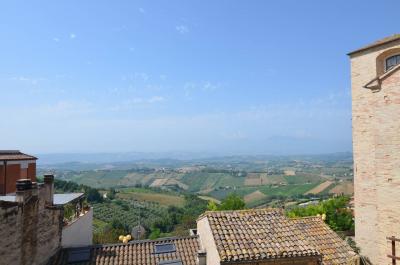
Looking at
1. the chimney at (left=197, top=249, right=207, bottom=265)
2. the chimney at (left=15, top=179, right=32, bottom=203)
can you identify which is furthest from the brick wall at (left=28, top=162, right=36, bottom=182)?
the chimney at (left=197, top=249, right=207, bottom=265)

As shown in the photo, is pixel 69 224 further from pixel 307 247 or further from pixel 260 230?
pixel 307 247

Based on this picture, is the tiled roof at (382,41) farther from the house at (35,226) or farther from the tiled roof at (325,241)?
the house at (35,226)

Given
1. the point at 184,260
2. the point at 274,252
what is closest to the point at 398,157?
the point at 274,252

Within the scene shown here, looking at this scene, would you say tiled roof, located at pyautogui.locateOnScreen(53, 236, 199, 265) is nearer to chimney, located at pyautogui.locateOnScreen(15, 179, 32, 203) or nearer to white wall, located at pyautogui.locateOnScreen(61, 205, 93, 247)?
white wall, located at pyautogui.locateOnScreen(61, 205, 93, 247)

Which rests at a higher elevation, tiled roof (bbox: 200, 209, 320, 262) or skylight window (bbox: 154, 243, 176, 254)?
tiled roof (bbox: 200, 209, 320, 262)

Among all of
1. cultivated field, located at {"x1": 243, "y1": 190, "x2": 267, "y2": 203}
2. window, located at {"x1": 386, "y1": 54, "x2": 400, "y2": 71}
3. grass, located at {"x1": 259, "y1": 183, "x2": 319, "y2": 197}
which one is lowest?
cultivated field, located at {"x1": 243, "y1": 190, "x2": 267, "y2": 203}

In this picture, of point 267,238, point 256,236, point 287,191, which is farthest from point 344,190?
point 256,236
